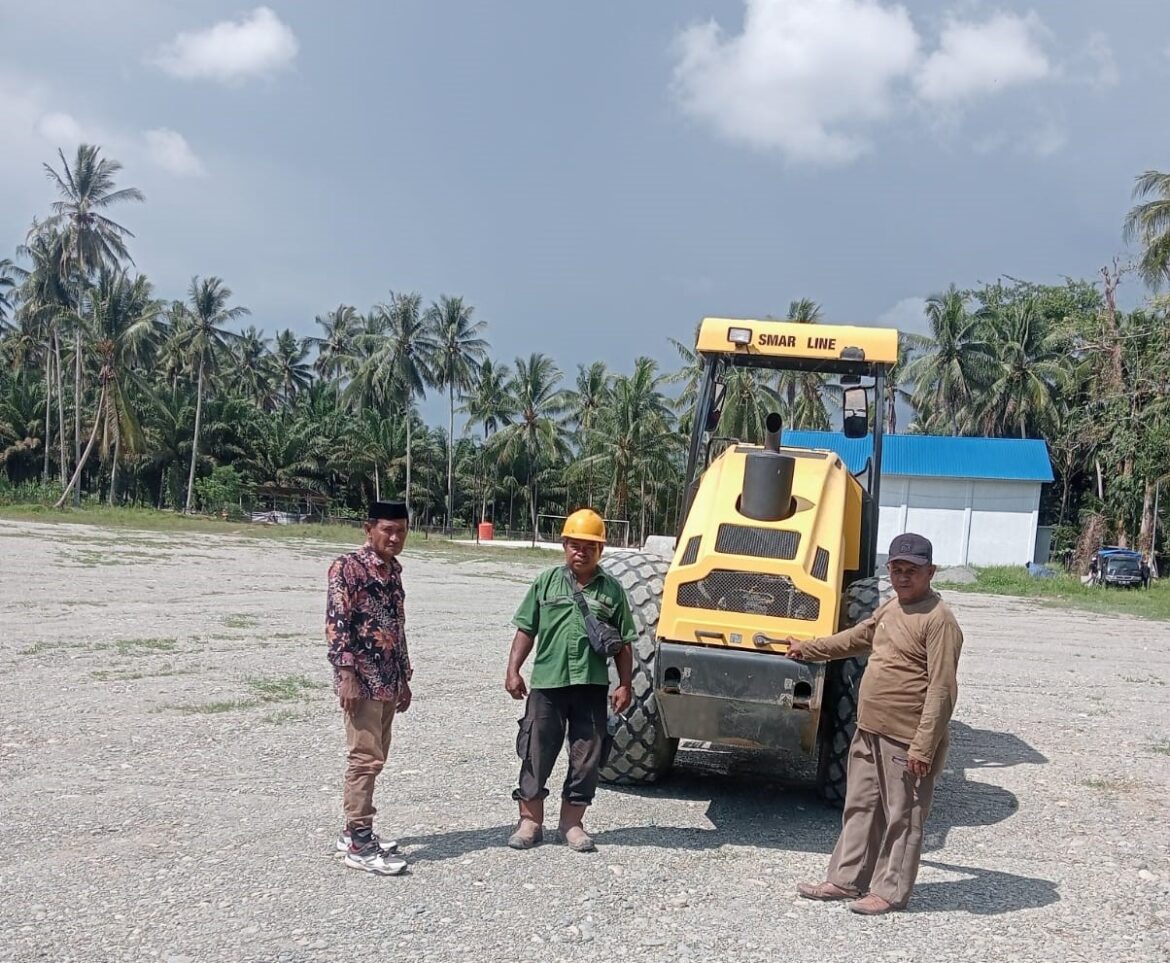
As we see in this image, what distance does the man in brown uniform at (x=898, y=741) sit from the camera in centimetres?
459

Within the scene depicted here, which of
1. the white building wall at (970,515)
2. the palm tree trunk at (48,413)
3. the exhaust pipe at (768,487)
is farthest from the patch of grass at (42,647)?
the palm tree trunk at (48,413)

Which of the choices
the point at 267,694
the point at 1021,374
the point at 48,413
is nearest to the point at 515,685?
the point at 267,694

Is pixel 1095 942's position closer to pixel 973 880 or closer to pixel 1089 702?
pixel 973 880

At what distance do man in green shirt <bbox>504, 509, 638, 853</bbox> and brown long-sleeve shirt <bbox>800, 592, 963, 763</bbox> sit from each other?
4.03 ft

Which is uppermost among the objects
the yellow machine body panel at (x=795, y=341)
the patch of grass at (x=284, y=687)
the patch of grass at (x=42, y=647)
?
the yellow machine body panel at (x=795, y=341)

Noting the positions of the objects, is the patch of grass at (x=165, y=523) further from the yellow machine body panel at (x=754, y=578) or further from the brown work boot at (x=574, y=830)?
the brown work boot at (x=574, y=830)

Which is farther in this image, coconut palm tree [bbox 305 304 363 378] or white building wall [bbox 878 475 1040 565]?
coconut palm tree [bbox 305 304 363 378]

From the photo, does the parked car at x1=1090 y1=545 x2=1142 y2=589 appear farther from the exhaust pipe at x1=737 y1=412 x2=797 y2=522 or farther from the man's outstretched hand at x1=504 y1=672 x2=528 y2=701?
the man's outstretched hand at x1=504 y1=672 x2=528 y2=701

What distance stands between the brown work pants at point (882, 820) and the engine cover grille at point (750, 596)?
870 millimetres

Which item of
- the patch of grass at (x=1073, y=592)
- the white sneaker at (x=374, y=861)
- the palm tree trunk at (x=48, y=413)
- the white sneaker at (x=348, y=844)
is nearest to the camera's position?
the white sneaker at (x=374, y=861)

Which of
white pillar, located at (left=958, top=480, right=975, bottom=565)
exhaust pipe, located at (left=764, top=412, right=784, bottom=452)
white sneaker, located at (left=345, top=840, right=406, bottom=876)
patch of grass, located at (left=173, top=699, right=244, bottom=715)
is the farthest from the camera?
white pillar, located at (left=958, top=480, right=975, bottom=565)

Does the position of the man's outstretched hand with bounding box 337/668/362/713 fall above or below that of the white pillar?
below

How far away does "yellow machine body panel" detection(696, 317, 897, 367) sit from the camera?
7207mm

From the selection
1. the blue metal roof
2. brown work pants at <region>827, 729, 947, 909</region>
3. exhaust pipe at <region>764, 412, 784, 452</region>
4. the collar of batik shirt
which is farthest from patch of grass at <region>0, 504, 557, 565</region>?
brown work pants at <region>827, 729, 947, 909</region>
